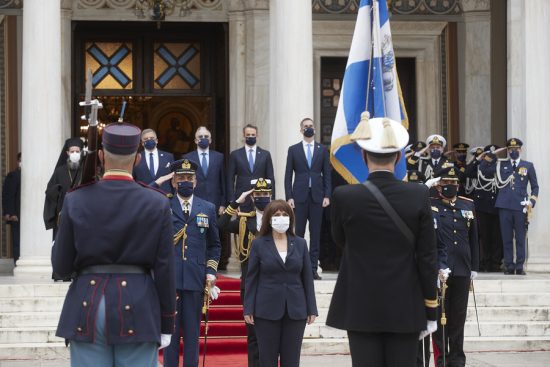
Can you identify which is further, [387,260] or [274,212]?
[274,212]

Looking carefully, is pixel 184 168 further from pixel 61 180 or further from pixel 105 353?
pixel 61 180

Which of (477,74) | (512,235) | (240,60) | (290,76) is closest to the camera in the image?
(290,76)

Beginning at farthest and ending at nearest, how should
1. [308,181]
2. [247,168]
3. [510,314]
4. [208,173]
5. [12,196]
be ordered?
1. [12,196]
2. [247,168]
3. [308,181]
4. [208,173]
5. [510,314]

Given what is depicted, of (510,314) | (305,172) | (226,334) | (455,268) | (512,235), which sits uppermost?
(305,172)

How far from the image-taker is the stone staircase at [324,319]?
48.1 ft

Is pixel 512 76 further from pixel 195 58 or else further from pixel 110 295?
pixel 110 295

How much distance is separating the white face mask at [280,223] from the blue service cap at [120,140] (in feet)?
13.4

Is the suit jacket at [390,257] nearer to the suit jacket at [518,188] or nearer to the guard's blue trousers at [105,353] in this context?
the guard's blue trousers at [105,353]

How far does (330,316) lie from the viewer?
768cm

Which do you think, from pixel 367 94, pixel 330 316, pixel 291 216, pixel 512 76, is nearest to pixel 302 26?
pixel 512 76

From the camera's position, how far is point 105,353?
662 cm

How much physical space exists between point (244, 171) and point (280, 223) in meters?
6.67

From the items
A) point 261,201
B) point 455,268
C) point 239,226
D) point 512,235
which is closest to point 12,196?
point 512,235

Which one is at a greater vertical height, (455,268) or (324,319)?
(455,268)
